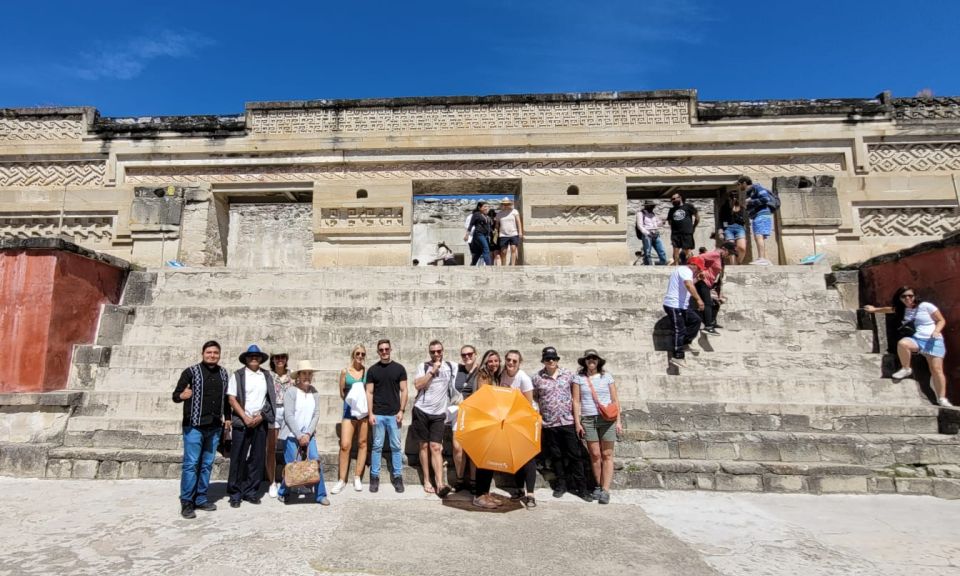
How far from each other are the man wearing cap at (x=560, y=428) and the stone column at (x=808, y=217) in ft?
22.3

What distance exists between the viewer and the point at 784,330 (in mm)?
6672

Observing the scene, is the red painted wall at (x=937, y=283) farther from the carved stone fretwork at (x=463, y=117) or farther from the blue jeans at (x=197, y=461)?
the blue jeans at (x=197, y=461)

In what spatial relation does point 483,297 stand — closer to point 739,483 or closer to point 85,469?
point 739,483

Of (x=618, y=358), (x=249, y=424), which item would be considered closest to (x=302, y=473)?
(x=249, y=424)

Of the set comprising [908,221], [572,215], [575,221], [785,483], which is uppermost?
[572,215]

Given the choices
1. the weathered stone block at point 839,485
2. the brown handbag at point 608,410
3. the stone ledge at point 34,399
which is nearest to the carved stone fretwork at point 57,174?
the stone ledge at point 34,399

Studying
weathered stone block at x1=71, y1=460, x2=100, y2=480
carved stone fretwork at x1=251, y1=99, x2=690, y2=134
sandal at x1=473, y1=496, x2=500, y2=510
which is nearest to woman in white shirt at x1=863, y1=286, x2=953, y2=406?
sandal at x1=473, y1=496, x2=500, y2=510

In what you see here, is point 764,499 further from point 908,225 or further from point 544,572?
point 908,225

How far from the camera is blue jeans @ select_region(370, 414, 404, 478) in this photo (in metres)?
4.77

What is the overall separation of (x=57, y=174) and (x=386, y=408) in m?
9.90

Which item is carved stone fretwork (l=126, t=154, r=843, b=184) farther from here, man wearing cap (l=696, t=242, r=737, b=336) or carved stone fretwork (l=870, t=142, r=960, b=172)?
man wearing cap (l=696, t=242, r=737, b=336)

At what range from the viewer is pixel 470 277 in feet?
26.6

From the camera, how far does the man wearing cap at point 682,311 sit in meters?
6.20

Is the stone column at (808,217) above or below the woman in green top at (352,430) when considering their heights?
above
